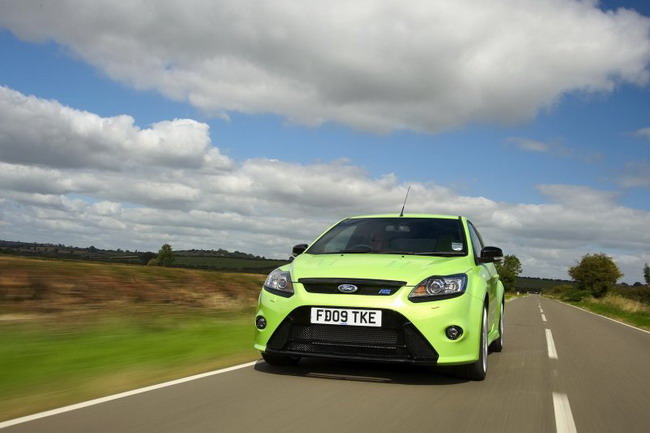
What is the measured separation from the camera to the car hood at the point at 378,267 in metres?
5.43

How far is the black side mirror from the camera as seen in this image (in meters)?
6.85

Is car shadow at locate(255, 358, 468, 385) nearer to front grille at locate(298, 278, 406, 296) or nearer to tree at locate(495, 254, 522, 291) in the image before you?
front grille at locate(298, 278, 406, 296)

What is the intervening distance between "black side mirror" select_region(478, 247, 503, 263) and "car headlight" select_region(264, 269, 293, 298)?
238 centimetres

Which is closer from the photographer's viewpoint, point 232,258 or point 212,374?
point 212,374


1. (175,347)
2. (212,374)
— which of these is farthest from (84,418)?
(175,347)


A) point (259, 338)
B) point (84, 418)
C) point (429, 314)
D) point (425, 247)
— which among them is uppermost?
point (425, 247)

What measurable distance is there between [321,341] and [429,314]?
98 centimetres

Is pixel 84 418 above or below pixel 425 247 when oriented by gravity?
below

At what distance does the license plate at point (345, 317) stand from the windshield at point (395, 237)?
53.9 inches

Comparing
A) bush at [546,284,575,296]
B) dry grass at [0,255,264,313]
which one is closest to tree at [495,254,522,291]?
bush at [546,284,575,296]

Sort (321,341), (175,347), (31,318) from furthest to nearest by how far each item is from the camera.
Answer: (31,318) < (175,347) < (321,341)

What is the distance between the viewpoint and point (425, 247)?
6711mm

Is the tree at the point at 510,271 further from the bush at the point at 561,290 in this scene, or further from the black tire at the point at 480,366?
the black tire at the point at 480,366

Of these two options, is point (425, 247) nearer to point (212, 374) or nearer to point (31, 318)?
point (212, 374)
